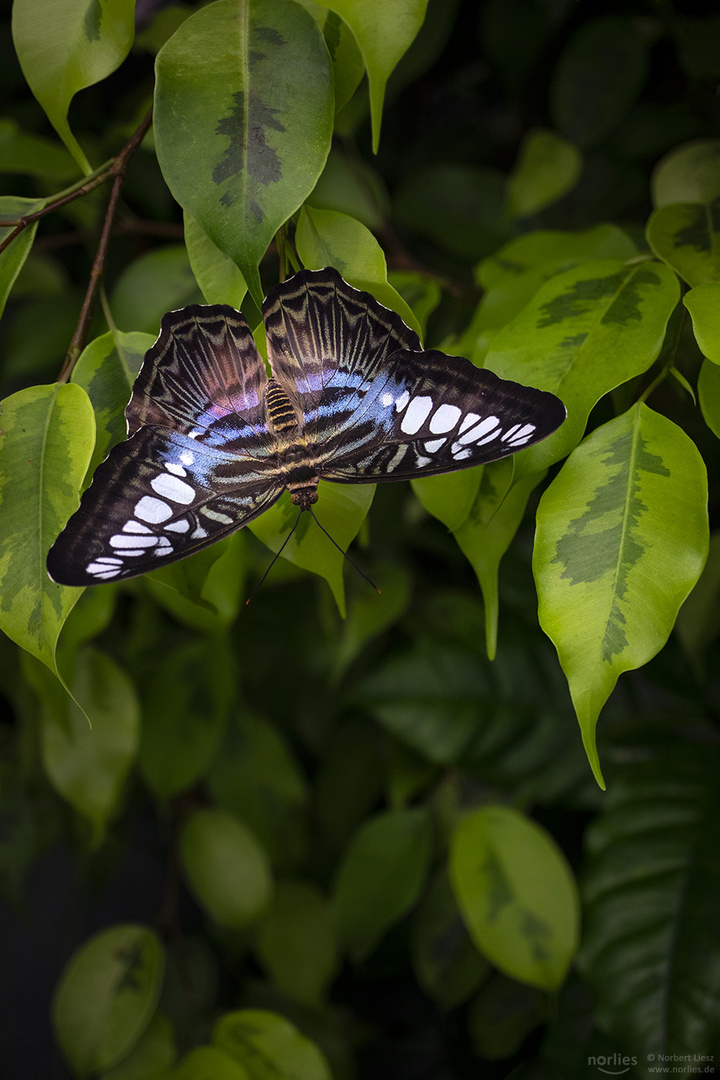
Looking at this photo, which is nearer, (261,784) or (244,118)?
(244,118)

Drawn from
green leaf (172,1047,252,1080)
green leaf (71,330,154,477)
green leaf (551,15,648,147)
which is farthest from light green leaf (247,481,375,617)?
green leaf (551,15,648,147)

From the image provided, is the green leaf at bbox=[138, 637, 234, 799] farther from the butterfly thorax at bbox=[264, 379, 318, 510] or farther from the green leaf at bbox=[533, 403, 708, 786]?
the green leaf at bbox=[533, 403, 708, 786]

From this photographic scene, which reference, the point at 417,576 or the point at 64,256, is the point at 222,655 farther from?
the point at 64,256

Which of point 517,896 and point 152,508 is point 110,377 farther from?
point 517,896

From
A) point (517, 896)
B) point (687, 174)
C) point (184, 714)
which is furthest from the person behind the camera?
point (184, 714)

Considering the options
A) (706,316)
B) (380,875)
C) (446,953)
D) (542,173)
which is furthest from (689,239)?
(446,953)

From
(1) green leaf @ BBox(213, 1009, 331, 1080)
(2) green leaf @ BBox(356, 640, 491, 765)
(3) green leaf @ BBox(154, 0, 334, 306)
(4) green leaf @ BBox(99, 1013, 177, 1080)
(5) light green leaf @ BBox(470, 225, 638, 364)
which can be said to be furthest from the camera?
(2) green leaf @ BBox(356, 640, 491, 765)
